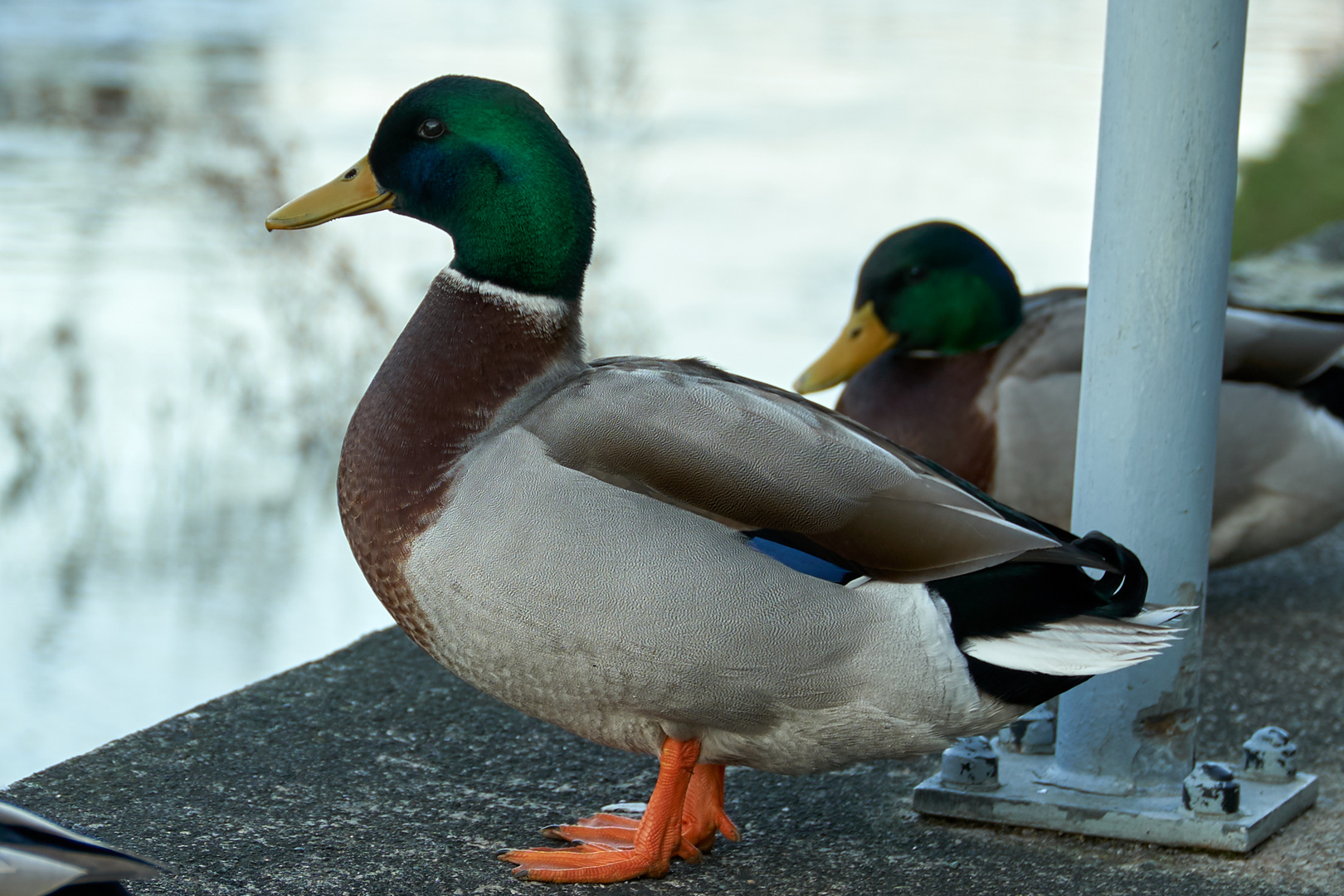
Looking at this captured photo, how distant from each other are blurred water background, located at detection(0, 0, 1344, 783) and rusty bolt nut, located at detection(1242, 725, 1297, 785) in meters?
2.93

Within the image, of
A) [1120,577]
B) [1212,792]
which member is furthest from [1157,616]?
[1212,792]

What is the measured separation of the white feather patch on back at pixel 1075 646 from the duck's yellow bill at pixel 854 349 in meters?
1.49

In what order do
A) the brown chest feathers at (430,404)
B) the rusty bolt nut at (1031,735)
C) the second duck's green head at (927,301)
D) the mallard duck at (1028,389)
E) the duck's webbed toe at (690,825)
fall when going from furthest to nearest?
the second duck's green head at (927,301)
the mallard duck at (1028,389)
the rusty bolt nut at (1031,735)
the duck's webbed toe at (690,825)
the brown chest feathers at (430,404)

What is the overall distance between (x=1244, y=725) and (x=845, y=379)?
1.19m

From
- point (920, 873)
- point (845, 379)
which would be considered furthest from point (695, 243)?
point (920, 873)

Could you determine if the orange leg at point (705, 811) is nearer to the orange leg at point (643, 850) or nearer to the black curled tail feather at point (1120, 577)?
the orange leg at point (643, 850)

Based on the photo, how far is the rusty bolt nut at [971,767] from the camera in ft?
7.80

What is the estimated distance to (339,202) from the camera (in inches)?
92.2

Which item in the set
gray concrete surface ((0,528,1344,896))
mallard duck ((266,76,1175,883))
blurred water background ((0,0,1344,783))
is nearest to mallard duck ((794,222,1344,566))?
gray concrete surface ((0,528,1344,896))

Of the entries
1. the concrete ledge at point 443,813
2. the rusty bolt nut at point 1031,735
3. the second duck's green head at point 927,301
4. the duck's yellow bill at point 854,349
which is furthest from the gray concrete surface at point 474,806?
the duck's yellow bill at point 854,349

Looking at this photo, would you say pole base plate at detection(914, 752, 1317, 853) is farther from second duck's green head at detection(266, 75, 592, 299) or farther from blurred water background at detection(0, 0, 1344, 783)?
blurred water background at detection(0, 0, 1344, 783)

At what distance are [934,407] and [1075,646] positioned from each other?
4.68 feet

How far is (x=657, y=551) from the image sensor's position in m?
2.00

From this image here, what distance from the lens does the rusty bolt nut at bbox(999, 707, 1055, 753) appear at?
2.55 meters
